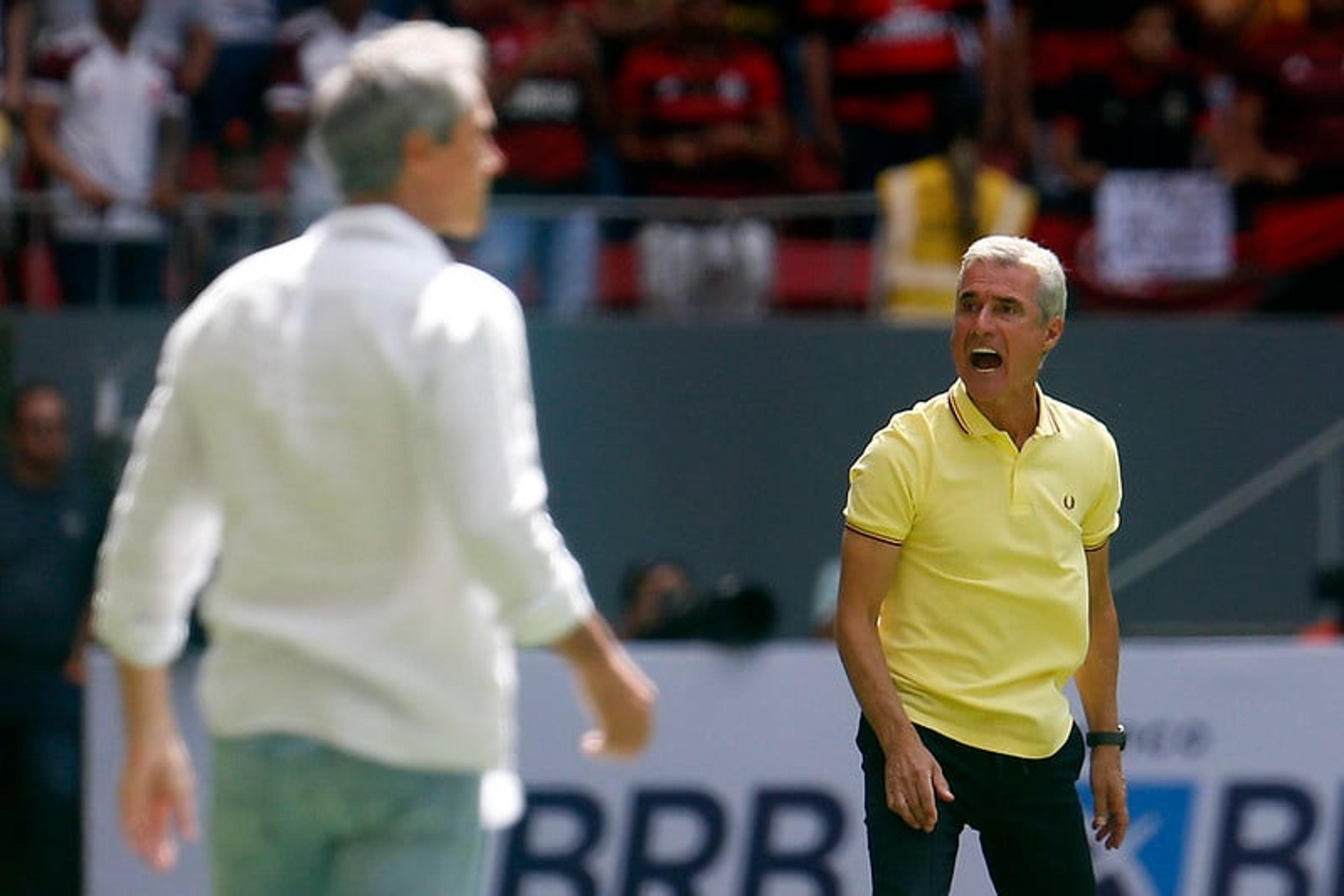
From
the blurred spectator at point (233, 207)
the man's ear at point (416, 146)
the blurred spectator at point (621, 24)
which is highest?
the man's ear at point (416, 146)

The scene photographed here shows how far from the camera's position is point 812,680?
295 inches

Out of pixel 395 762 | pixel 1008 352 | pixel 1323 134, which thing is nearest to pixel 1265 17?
pixel 1323 134

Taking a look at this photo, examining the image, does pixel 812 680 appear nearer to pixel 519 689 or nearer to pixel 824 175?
pixel 519 689

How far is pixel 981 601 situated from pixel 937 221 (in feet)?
17.7

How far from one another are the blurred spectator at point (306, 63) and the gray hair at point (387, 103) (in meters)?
6.72

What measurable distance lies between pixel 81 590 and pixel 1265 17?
5.61m

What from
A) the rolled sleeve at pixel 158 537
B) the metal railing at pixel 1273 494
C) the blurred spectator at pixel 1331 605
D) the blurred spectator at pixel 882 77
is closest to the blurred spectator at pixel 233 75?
the blurred spectator at pixel 882 77

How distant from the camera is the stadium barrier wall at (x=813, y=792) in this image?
7.45 metres

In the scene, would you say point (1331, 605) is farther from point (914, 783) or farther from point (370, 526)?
point (370, 526)

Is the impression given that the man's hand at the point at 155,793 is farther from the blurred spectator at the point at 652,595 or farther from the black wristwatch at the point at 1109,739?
the blurred spectator at the point at 652,595

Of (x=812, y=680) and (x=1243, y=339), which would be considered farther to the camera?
(x=1243, y=339)

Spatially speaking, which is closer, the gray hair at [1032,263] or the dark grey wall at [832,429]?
the gray hair at [1032,263]

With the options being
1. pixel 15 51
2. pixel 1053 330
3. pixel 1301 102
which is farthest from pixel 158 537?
pixel 1301 102

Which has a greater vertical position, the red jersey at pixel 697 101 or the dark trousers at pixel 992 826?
the red jersey at pixel 697 101
